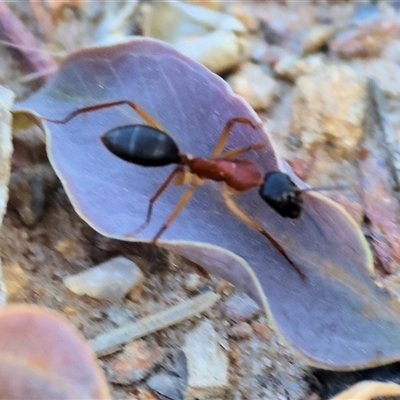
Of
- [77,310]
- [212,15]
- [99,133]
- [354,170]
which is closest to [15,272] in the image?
[77,310]

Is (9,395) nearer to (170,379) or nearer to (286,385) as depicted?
(170,379)

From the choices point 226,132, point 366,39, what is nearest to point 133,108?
point 226,132

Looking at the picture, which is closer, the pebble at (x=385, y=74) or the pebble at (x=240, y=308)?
the pebble at (x=240, y=308)

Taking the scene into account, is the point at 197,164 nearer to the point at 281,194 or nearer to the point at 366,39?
the point at 281,194

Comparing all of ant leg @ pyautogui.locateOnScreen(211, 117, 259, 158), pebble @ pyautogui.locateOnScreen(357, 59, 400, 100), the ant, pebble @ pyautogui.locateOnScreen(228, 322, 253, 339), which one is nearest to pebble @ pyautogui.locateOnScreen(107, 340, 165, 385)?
pebble @ pyautogui.locateOnScreen(228, 322, 253, 339)

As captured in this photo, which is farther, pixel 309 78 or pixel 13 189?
pixel 309 78

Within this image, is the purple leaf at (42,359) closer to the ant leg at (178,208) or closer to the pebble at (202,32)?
the ant leg at (178,208)

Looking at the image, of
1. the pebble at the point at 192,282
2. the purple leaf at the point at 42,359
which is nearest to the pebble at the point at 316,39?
the pebble at the point at 192,282
